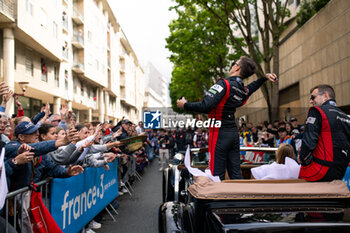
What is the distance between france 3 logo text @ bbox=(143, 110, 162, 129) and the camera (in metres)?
17.2

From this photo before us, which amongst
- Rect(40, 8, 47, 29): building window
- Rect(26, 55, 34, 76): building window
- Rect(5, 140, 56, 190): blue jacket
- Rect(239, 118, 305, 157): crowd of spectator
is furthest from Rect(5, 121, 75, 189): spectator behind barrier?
Rect(40, 8, 47, 29): building window

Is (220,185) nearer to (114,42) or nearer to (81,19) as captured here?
(81,19)

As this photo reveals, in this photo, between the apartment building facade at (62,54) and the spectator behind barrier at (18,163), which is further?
the apartment building facade at (62,54)

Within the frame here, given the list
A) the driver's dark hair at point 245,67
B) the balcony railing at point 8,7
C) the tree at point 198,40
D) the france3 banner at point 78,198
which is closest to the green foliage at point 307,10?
the tree at point 198,40

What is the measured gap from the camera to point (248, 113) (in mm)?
36062

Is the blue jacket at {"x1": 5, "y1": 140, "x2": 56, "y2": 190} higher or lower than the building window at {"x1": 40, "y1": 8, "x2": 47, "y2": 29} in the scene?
lower

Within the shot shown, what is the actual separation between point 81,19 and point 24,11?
1615 cm

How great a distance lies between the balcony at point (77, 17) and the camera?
117 ft

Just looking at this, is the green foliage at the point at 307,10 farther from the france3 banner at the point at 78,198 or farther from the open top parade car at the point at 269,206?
the open top parade car at the point at 269,206

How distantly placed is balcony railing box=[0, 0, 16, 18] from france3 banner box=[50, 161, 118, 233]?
15.6 meters

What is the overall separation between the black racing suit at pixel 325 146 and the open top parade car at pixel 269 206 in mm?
490

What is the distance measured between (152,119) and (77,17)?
22661 millimetres

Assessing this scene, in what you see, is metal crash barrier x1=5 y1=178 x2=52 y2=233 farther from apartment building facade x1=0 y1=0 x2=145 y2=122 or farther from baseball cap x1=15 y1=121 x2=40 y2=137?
apartment building facade x1=0 y1=0 x2=145 y2=122

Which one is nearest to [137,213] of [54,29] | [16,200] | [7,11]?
[16,200]
